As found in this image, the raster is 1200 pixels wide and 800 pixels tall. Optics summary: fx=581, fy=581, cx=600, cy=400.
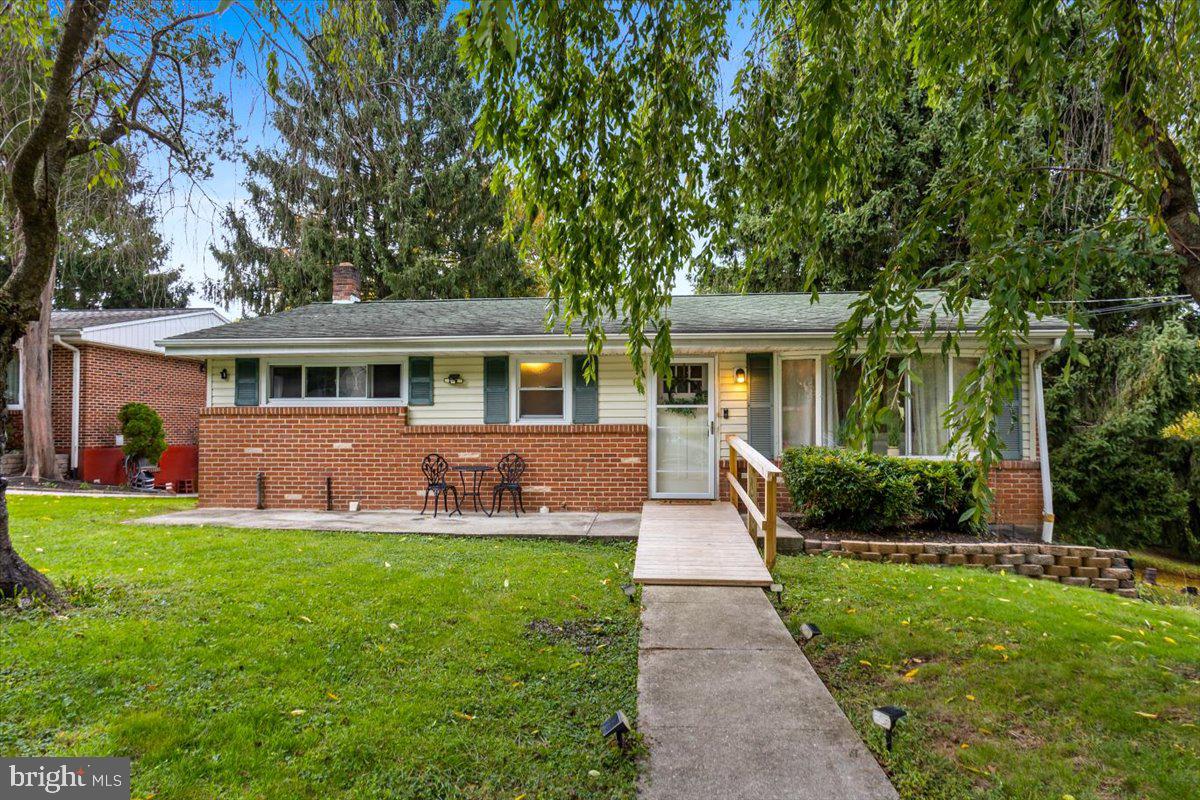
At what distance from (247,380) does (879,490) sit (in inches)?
353

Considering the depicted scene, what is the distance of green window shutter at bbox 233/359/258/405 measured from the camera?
347 inches

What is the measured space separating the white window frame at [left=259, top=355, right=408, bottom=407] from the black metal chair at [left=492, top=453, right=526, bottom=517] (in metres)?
1.80

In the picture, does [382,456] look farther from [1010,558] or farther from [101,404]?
[101,404]

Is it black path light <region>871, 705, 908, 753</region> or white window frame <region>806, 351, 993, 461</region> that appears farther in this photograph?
white window frame <region>806, 351, 993, 461</region>

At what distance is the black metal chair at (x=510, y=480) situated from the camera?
8.26 metres

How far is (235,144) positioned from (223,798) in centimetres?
406

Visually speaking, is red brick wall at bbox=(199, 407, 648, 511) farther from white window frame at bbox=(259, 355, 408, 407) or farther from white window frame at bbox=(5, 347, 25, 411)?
white window frame at bbox=(5, 347, 25, 411)

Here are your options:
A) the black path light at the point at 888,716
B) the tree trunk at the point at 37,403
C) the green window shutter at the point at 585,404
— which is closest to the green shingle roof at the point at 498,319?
the green window shutter at the point at 585,404

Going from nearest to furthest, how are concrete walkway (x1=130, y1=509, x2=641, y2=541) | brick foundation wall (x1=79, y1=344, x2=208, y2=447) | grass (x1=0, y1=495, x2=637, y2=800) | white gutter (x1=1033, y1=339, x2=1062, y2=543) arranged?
grass (x1=0, y1=495, x2=637, y2=800), concrete walkway (x1=130, y1=509, x2=641, y2=541), white gutter (x1=1033, y1=339, x2=1062, y2=543), brick foundation wall (x1=79, y1=344, x2=208, y2=447)

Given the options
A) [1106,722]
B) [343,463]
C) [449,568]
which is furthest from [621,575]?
[343,463]

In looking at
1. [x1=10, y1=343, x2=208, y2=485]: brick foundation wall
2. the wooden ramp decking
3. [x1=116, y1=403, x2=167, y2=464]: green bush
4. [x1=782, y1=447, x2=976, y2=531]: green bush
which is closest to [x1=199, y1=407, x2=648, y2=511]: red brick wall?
the wooden ramp decking

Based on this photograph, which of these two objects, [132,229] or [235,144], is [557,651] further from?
[132,229]

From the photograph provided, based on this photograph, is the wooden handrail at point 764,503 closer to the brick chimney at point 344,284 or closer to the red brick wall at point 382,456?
the red brick wall at point 382,456

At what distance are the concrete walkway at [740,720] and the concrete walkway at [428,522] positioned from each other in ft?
10.1
